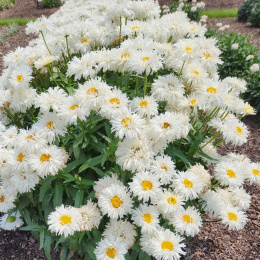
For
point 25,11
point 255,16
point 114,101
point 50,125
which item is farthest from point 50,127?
point 25,11

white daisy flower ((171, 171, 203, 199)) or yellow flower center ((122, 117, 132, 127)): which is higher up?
yellow flower center ((122, 117, 132, 127))

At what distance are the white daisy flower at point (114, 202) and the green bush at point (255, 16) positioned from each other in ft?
34.1

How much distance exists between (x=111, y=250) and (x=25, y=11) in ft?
48.6

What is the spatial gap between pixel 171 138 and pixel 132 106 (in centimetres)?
45

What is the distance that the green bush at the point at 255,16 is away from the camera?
989 centimetres

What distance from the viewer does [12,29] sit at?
923cm

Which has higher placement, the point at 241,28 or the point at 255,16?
the point at 255,16

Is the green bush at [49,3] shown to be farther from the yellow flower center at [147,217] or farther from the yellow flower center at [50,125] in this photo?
the yellow flower center at [147,217]

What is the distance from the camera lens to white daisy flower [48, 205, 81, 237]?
1.88 m

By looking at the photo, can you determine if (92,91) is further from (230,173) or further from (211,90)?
(230,173)

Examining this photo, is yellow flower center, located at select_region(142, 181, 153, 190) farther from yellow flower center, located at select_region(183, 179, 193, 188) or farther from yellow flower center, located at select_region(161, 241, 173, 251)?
yellow flower center, located at select_region(161, 241, 173, 251)

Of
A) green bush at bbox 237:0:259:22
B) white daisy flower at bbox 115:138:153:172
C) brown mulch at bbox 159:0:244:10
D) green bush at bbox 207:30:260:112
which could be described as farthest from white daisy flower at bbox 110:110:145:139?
brown mulch at bbox 159:0:244:10

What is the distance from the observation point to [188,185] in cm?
208

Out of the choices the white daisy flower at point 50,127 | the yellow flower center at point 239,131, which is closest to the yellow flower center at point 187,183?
the yellow flower center at point 239,131
